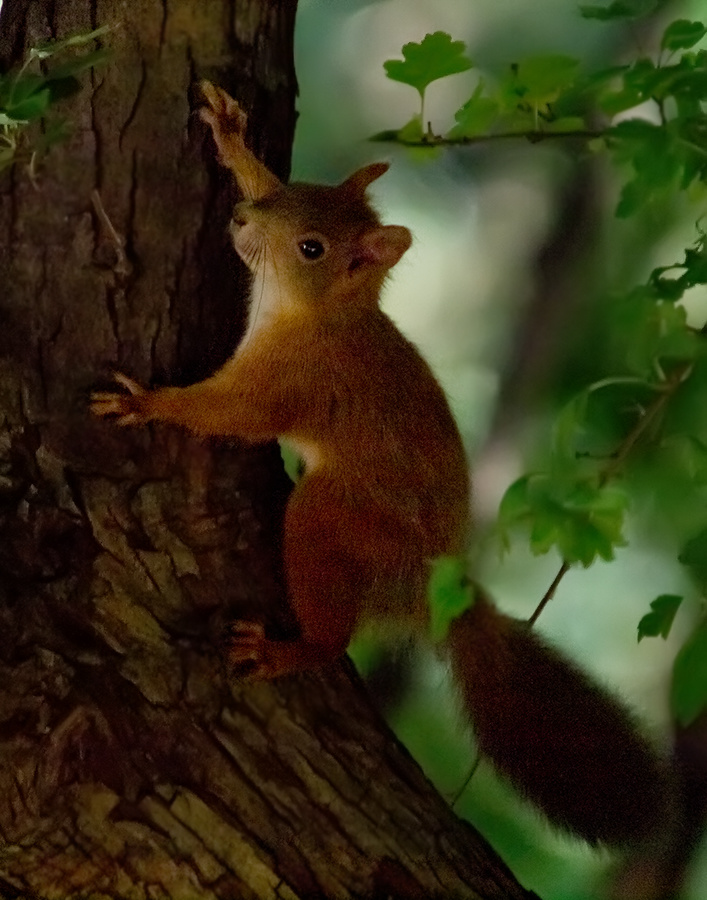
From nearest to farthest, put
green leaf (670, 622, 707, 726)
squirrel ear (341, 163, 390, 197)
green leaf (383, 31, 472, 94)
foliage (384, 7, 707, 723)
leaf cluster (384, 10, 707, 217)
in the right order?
green leaf (670, 622, 707, 726), foliage (384, 7, 707, 723), leaf cluster (384, 10, 707, 217), green leaf (383, 31, 472, 94), squirrel ear (341, 163, 390, 197)

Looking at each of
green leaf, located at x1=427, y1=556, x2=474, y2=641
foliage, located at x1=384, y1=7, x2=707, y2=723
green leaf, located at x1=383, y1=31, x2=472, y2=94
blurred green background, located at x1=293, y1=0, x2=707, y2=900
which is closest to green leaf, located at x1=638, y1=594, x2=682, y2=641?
foliage, located at x1=384, y1=7, x2=707, y2=723

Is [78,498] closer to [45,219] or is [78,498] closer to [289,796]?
[45,219]

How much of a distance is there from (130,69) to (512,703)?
93 centimetres

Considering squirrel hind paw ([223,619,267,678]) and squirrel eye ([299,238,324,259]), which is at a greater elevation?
squirrel eye ([299,238,324,259])

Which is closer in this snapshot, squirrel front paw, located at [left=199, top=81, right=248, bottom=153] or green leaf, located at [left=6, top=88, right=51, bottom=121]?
green leaf, located at [left=6, top=88, right=51, bottom=121]

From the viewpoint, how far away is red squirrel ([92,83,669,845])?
1.24 m

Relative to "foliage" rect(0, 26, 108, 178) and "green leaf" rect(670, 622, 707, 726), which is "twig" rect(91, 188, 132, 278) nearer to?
"foliage" rect(0, 26, 108, 178)

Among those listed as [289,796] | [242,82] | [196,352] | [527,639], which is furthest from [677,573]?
[242,82]

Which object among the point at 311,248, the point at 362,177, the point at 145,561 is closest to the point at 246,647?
the point at 145,561

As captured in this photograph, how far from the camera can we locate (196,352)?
125 centimetres

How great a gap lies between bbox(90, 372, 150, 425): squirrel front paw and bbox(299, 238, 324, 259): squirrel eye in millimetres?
261

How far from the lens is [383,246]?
47.0 inches

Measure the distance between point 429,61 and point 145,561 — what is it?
2.29 feet

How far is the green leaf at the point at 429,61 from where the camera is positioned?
1.12 metres
